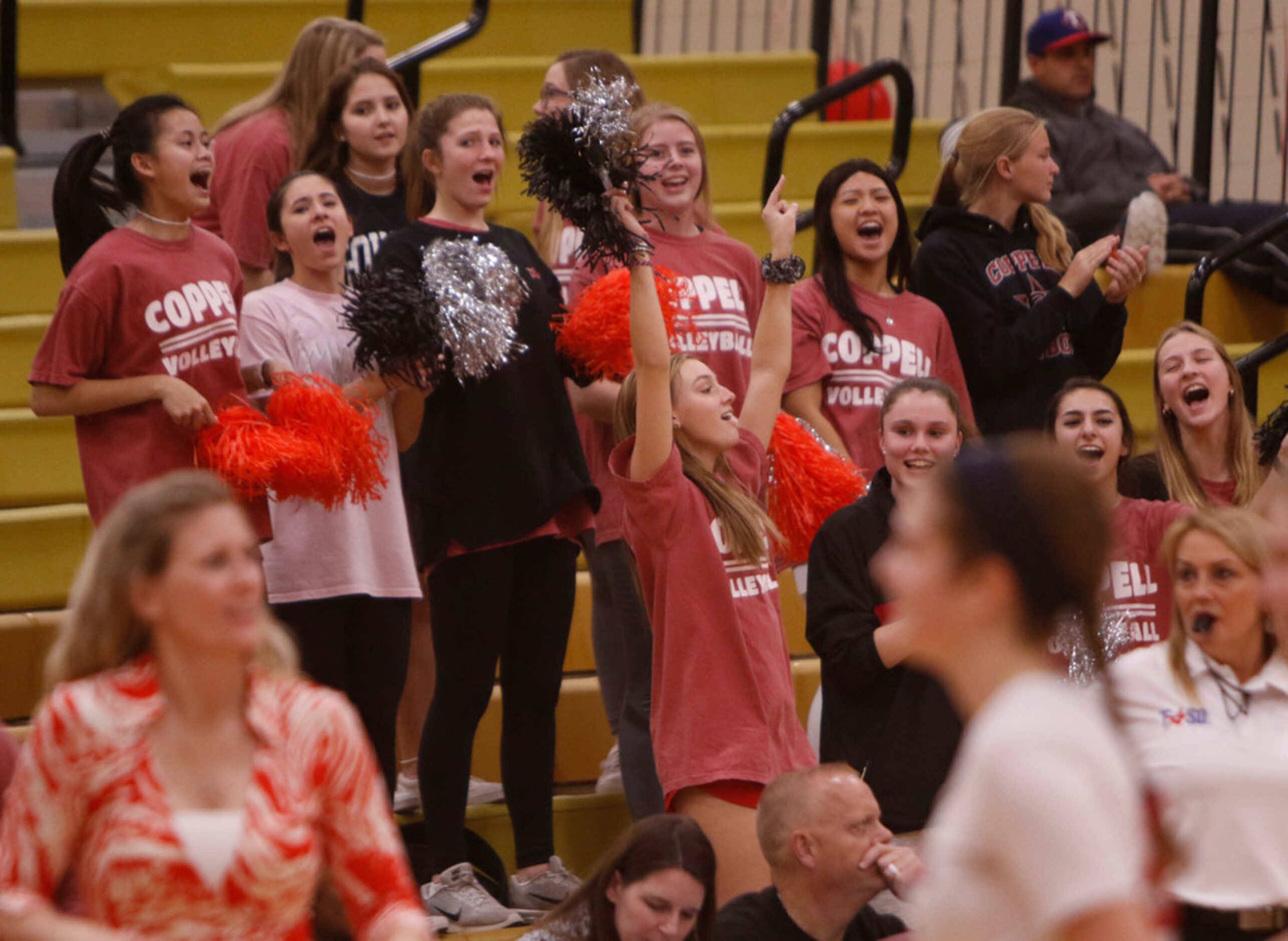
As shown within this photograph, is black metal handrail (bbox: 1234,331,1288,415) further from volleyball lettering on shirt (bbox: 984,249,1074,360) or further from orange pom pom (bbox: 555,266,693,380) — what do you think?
orange pom pom (bbox: 555,266,693,380)

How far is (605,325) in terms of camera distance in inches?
162

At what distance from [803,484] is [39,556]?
2050mm

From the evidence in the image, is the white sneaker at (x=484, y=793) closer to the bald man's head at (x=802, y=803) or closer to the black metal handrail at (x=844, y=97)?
the bald man's head at (x=802, y=803)

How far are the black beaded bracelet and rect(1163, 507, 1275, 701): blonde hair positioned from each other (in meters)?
1.20

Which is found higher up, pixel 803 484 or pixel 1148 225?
pixel 1148 225

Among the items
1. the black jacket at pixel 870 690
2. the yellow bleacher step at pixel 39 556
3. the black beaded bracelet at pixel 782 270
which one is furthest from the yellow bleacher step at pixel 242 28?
the black jacket at pixel 870 690

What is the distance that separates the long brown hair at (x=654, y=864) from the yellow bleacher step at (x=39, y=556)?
6.60 feet

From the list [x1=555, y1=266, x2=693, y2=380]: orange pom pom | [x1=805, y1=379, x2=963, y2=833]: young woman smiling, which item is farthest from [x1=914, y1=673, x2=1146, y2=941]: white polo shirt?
[x1=555, y1=266, x2=693, y2=380]: orange pom pom

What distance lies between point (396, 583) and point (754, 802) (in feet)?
2.90

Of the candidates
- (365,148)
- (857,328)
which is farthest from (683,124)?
(365,148)

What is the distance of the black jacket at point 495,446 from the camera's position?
4.04 meters

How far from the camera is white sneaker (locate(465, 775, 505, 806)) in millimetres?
4465

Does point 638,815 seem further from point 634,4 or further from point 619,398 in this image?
point 634,4

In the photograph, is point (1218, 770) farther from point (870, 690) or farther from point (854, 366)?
point (854, 366)
